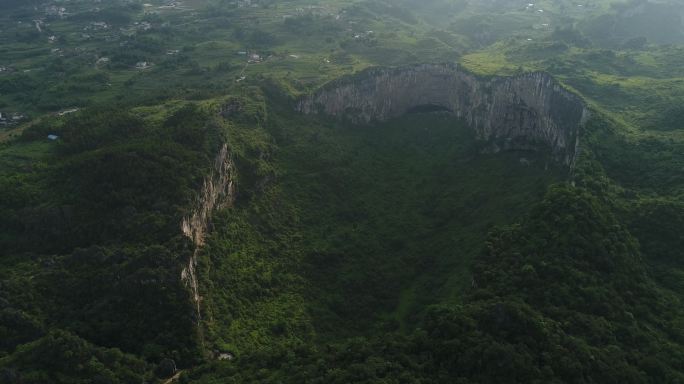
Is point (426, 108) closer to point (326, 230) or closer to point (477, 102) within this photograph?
point (477, 102)

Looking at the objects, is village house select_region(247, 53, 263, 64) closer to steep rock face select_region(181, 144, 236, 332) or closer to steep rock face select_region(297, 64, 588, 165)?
steep rock face select_region(297, 64, 588, 165)

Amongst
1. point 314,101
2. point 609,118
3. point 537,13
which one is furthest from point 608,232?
point 537,13

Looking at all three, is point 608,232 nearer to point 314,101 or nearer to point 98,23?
point 314,101

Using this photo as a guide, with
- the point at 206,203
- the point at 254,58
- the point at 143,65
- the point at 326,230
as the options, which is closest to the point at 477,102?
the point at 326,230

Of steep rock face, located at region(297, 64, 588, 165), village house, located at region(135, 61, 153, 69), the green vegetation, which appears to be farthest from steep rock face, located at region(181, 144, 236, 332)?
village house, located at region(135, 61, 153, 69)

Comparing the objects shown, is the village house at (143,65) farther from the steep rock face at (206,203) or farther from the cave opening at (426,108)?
the steep rock face at (206,203)

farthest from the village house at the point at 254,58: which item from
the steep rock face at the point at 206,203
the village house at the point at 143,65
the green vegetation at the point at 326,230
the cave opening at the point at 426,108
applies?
the steep rock face at the point at 206,203

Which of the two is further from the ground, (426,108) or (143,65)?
(143,65)
